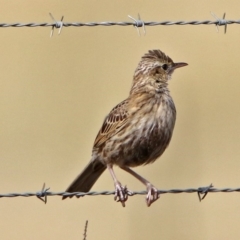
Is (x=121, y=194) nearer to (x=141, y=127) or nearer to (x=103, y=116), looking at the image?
(x=141, y=127)

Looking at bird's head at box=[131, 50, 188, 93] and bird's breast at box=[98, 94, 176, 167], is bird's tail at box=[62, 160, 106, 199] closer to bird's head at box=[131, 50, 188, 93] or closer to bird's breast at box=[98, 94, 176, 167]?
bird's breast at box=[98, 94, 176, 167]

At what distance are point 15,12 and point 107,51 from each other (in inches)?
56.6

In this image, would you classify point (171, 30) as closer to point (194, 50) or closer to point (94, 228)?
point (194, 50)

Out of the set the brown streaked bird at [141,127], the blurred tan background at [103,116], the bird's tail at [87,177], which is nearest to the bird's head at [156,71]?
the brown streaked bird at [141,127]

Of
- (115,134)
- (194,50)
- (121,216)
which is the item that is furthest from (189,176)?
(115,134)

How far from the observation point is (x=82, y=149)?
1227cm

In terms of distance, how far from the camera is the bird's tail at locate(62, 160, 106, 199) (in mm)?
9188

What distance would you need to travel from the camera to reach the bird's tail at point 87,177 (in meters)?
9.19

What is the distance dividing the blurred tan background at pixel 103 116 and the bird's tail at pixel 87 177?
1.71 m

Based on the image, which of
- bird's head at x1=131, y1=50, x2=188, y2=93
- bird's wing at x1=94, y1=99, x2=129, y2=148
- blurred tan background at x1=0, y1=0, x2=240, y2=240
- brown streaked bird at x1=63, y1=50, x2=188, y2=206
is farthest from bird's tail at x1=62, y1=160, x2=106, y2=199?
blurred tan background at x1=0, y1=0, x2=240, y2=240

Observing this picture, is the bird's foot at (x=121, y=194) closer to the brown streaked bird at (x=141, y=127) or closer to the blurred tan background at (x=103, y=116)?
the brown streaked bird at (x=141, y=127)

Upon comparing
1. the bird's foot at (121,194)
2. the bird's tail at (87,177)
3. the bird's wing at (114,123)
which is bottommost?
the bird's foot at (121,194)

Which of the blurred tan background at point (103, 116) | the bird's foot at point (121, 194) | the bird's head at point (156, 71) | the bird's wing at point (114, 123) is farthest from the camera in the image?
the blurred tan background at point (103, 116)

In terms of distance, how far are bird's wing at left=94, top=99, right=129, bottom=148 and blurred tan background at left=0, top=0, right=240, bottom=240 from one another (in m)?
2.06
